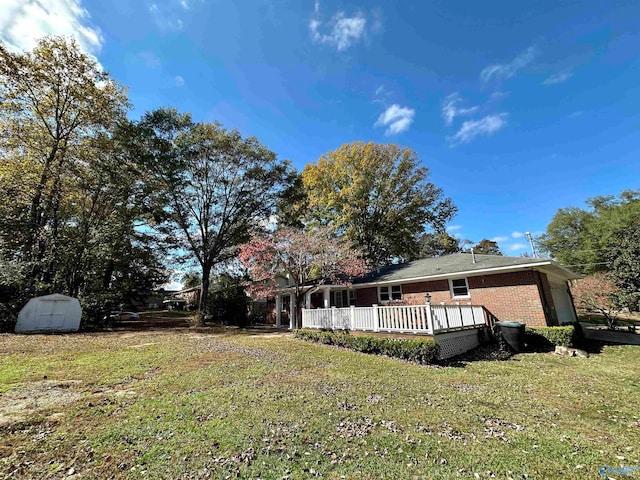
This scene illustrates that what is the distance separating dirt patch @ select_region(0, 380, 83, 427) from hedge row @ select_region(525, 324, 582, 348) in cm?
1430

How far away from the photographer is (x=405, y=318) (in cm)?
966

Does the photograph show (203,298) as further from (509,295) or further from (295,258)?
(509,295)

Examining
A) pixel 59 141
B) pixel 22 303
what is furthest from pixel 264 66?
pixel 22 303

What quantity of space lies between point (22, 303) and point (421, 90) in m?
25.2

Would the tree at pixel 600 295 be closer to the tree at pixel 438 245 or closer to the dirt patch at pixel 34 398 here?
the tree at pixel 438 245

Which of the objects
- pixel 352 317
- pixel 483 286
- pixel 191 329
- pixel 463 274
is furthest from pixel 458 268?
pixel 191 329

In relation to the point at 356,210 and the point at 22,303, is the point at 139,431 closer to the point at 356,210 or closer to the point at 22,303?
the point at 22,303

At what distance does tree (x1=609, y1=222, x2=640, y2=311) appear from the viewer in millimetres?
12703

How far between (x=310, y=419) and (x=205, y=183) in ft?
67.2

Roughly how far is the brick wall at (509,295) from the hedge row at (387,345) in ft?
18.2

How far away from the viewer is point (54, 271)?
57.9ft

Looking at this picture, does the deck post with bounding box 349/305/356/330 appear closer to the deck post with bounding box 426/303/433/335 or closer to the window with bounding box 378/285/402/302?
the deck post with bounding box 426/303/433/335

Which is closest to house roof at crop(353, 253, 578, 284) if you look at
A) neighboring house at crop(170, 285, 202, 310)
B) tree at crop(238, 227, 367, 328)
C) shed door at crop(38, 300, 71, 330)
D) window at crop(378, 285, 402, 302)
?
window at crop(378, 285, 402, 302)

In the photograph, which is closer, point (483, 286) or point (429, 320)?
point (429, 320)
